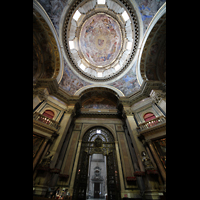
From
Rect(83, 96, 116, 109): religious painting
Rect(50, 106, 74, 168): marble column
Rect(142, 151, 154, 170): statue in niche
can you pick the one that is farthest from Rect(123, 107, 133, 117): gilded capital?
Rect(50, 106, 74, 168): marble column

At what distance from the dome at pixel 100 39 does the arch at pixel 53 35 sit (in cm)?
147

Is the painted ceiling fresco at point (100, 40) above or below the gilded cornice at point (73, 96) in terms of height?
above

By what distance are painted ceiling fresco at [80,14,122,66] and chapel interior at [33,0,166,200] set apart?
162mm

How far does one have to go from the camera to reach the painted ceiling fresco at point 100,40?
651 inches

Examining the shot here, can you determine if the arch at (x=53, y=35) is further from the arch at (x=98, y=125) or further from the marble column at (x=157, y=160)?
the marble column at (x=157, y=160)

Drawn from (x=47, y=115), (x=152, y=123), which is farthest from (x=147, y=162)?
(x=47, y=115)

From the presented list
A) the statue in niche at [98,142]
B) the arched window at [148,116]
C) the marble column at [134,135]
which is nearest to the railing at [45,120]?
the statue in niche at [98,142]

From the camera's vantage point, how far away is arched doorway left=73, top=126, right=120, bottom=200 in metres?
8.51

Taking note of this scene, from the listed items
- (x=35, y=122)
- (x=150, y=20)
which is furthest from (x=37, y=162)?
(x=150, y=20)

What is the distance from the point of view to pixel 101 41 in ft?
60.5

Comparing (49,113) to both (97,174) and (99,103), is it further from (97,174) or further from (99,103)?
(97,174)

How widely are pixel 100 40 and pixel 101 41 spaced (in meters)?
0.24

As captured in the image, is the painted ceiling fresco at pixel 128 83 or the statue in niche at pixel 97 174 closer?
the painted ceiling fresco at pixel 128 83
